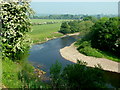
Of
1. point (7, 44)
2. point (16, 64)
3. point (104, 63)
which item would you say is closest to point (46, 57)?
point (104, 63)

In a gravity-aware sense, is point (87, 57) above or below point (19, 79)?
below

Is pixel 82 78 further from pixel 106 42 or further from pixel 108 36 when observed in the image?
pixel 106 42

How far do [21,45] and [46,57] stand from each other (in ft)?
63.5

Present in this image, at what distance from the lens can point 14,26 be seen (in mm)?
15656

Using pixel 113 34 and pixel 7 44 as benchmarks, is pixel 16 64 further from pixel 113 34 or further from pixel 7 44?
pixel 113 34

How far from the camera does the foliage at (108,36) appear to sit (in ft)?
112

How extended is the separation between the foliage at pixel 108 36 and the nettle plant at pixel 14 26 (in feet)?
71.1

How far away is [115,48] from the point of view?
34.3 metres

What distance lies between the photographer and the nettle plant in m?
15.3

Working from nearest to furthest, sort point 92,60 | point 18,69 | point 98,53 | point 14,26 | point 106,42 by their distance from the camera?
point 14,26 → point 18,69 → point 92,60 → point 98,53 → point 106,42

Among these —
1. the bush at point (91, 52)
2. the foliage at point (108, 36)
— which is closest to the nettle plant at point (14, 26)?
the bush at point (91, 52)

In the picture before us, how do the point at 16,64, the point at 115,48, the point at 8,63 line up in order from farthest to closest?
the point at 115,48
the point at 16,64
the point at 8,63

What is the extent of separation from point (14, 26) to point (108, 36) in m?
23.7

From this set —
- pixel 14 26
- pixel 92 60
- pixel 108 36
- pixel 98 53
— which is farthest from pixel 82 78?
pixel 108 36
